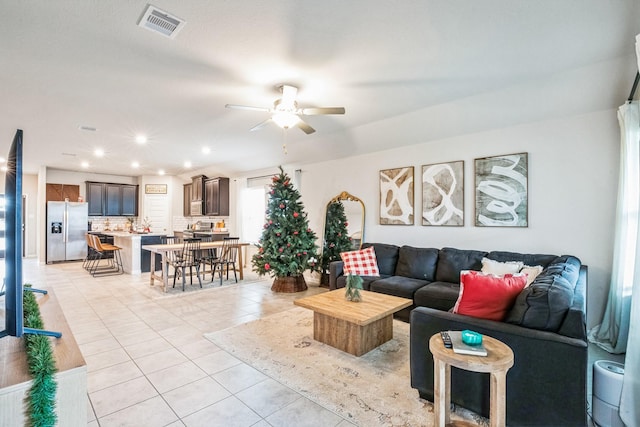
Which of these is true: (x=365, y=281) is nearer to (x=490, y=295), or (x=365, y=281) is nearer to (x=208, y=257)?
(x=490, y=295)

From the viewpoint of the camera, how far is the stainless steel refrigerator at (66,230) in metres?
8.36

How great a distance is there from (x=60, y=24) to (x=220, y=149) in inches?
159

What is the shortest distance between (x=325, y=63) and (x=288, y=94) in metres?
0.61

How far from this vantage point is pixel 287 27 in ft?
7.43

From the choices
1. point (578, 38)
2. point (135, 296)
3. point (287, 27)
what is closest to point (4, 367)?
point (287, 27)

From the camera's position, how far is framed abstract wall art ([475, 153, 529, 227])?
3807 mm

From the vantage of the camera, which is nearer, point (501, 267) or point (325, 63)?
point (325, 63)

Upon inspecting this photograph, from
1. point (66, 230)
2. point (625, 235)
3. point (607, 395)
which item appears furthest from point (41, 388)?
point (66, 230)

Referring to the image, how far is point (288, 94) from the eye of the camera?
10.7 feet

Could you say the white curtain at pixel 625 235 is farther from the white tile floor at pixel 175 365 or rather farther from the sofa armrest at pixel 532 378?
the sofa armrest at pixel 532 378

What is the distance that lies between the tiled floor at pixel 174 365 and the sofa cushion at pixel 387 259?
1520 millimetres

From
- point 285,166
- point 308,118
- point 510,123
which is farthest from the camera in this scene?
point 285,166

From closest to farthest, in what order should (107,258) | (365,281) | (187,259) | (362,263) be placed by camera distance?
(365,281) → (362,263) → (187,259) → (107,258)

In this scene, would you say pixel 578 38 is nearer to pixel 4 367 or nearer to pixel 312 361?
pixel 312 361
